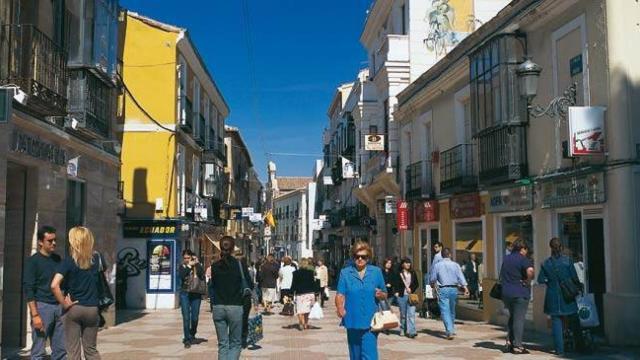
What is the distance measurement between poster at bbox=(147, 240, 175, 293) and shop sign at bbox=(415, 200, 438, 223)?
7.70 meters

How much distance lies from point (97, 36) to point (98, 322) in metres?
8.15

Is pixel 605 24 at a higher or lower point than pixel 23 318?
higher

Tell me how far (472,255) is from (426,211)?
3.11 m

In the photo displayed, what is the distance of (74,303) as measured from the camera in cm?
719

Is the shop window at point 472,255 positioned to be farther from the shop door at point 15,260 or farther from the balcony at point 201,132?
the balcony at point 201,132

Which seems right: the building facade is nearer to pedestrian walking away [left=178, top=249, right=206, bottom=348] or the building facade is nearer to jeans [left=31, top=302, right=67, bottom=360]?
jeans [left=31, top=302, right=67, bottom=360]

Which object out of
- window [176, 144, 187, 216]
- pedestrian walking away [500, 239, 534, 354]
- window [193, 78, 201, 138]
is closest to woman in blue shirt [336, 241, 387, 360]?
pedestrian walking away [500, 239, 534, 354]

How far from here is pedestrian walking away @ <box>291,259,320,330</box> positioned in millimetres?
15312

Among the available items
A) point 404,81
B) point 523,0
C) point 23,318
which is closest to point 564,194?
point 523,0

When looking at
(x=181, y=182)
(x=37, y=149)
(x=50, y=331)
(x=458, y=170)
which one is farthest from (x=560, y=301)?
(x=181, y=182)

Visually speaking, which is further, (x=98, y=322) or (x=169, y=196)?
(x=169, y=196)

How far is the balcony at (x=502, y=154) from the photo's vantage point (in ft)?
48.2

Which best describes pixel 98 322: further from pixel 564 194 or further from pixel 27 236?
pixel 564 194

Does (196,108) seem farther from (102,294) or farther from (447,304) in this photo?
(102,294)
